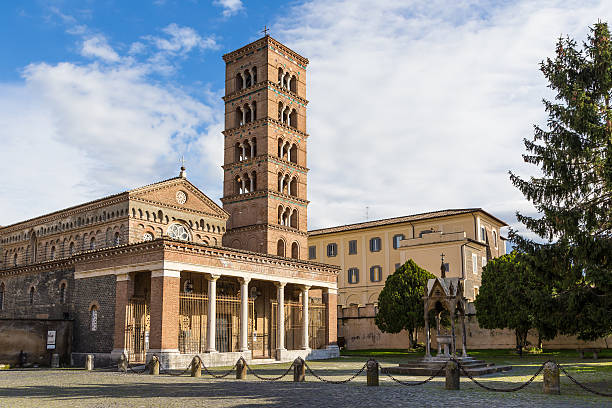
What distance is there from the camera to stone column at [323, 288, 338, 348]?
34594 mm

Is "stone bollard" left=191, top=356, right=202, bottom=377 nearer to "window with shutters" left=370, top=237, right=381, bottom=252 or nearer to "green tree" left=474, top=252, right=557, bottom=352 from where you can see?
"green tree" left=474, top=252, right=557, bottom=352

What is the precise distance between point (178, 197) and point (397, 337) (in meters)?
18.7

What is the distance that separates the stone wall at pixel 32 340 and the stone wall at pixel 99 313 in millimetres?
591

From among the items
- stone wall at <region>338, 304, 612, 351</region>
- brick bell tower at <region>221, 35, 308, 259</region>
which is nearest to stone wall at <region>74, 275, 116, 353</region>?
brick bell tower at <region>221, 35, 308, 259</region>

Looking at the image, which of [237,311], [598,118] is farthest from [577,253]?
[237,311]

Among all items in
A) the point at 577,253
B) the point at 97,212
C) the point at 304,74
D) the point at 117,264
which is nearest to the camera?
the point at 577,253

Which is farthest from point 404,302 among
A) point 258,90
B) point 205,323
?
point 258,90

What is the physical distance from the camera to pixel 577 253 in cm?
1639

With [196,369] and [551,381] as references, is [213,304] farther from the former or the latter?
[551,381]

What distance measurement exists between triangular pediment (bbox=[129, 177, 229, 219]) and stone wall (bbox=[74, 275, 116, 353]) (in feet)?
18.6

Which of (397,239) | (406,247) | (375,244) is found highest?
(397,239)

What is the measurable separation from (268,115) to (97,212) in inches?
479

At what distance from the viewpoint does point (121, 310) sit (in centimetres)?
2644

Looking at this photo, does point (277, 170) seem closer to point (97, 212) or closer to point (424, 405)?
point (97, 212)
